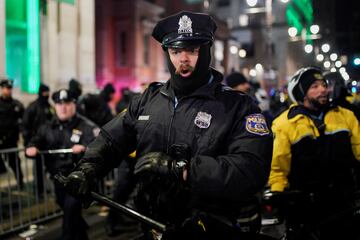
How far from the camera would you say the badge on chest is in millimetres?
5289

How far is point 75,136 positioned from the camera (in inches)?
209

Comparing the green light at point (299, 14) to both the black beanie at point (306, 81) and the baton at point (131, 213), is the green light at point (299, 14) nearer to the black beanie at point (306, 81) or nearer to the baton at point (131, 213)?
the black beanie at point (306, 81)

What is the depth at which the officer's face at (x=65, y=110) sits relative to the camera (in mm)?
5229

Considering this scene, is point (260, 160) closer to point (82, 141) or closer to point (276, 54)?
point (82, 141)

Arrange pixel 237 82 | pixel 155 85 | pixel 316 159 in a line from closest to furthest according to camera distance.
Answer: pixel 155 85 < pixel 316 159 < pixel 237 82

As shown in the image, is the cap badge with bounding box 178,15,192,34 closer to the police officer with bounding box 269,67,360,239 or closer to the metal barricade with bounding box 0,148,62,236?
the police officer with bounding box 269,67,360,239

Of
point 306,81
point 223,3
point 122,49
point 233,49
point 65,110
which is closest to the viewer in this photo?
point 306,81

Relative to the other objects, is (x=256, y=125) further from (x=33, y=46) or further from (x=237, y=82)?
(x=33, y=46)

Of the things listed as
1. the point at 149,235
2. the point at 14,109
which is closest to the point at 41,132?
the point at 14,109

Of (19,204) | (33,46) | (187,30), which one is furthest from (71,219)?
(33,46)

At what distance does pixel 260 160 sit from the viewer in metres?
2.06

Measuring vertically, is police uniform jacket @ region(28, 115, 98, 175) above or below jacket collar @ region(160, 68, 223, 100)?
below

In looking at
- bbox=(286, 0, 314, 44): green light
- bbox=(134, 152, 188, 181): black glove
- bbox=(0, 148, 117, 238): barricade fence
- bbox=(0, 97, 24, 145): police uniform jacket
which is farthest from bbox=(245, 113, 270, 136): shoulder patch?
bbox=(286, 0, 314, 44): green light

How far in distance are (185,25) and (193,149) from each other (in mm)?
666
